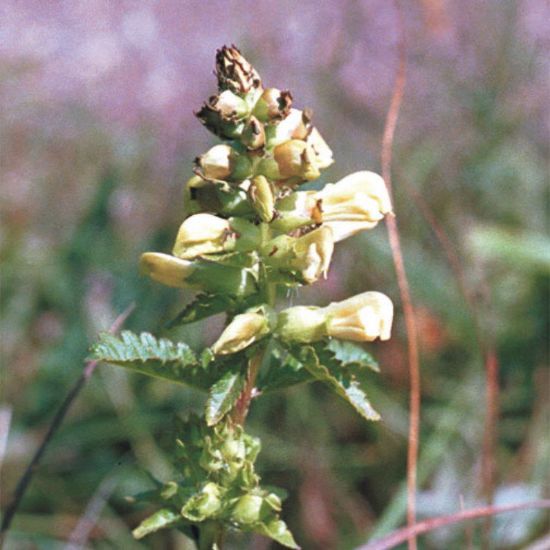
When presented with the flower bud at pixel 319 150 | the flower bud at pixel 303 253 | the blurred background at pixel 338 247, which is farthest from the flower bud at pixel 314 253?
the blurred background at pixel 338 247

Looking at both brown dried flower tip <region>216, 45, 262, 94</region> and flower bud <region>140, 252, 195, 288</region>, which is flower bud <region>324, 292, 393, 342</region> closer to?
flower bud <region>140, 252, 195, 288</region>

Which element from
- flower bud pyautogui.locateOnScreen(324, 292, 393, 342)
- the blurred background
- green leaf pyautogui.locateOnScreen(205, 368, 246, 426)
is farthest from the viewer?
Answer: the blurred background

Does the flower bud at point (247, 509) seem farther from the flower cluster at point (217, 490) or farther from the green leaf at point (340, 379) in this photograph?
the green leaf at point (340, 379)

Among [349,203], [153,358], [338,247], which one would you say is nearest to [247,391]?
[153,358]

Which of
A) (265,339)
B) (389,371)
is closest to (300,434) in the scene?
(389,371)

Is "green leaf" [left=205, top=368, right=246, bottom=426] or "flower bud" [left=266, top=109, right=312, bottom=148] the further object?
"flower bud" [left=266, top=109, right=312, bottom=148]

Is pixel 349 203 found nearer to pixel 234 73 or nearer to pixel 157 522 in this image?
pixel 234 73

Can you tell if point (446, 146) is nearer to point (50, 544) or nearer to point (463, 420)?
point (463, 420)

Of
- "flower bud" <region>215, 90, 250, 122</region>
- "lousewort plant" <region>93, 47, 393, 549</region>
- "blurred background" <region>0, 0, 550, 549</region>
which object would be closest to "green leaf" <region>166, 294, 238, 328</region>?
"lousewort plant" <region>93, 47, 393, 549</region>
